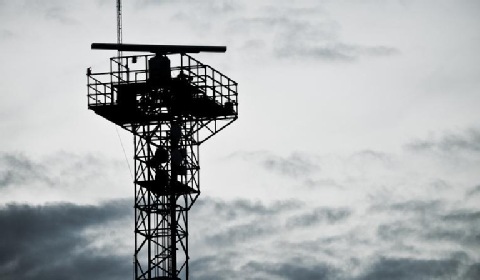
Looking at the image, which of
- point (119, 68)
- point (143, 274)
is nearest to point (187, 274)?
point (143, 274)

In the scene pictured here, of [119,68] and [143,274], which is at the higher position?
[119,68]

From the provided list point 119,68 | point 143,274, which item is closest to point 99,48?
point 119,68

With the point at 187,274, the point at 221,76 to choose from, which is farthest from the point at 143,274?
the point at 221,76

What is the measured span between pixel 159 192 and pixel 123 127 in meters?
4.79

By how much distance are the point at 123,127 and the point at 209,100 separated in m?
5.66

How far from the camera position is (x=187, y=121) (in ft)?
580

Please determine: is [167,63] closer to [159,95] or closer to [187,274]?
[159,95]

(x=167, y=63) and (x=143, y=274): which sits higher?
(x=167, y=63)

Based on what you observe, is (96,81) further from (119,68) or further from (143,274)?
(143,274)

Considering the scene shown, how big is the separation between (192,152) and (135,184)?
4.80m

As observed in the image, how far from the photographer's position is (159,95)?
17488 cm

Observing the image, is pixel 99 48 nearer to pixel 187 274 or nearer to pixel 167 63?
pixel 167 63

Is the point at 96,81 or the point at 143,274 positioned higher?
the point at 96,81

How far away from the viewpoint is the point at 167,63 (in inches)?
6885
